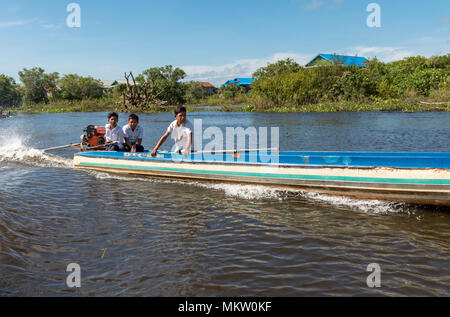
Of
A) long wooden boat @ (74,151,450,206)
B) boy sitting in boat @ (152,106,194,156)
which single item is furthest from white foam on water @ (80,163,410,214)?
boy sitting in boat @ (152,106,194,156)

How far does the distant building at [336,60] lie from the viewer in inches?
1635

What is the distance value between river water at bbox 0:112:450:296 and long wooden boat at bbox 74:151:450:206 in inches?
10.8

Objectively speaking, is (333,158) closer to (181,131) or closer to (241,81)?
(181,131)

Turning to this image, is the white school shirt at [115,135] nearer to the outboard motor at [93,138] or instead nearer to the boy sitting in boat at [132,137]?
the boy sitting in boat at [132,137]

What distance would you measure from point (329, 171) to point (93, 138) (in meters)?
8.04

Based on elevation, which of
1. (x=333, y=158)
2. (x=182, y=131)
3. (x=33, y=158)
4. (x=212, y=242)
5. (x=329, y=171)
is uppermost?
(x=182, y=131)

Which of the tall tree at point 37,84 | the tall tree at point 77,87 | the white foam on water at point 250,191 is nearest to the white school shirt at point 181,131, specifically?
the white foam on water at point 250,191

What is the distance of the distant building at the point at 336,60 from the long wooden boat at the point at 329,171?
1411 inches

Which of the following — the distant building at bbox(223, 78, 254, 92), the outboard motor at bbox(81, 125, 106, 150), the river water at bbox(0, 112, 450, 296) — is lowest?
the river water at bbox(0, 112, 450, 296)

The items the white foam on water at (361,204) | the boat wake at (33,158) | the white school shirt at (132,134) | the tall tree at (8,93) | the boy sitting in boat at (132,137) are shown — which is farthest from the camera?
the tall tree at (8,93)

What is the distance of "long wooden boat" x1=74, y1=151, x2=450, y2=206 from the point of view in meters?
5.72

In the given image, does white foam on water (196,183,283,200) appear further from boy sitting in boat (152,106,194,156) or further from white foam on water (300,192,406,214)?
boy sitting in boat (152,106,194,156)

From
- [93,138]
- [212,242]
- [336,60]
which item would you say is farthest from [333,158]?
[336,60]

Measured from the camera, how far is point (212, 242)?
4.85 metres
